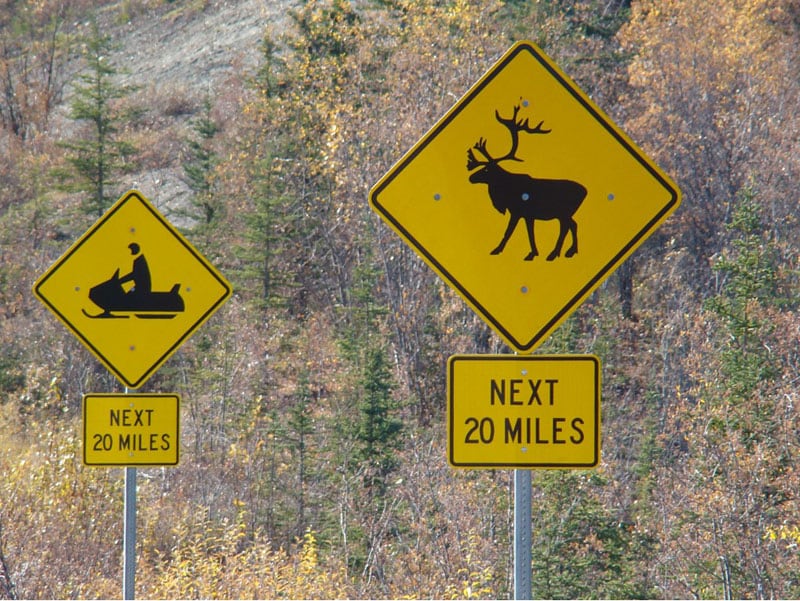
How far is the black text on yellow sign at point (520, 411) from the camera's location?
417 centimetres

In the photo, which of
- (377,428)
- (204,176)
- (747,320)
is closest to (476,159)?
(377,428)

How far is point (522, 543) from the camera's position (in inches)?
157

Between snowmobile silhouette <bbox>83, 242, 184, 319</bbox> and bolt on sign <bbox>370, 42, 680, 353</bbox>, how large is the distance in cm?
364

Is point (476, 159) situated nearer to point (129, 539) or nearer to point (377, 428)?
point (129, 539)

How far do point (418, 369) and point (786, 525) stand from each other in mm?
12515

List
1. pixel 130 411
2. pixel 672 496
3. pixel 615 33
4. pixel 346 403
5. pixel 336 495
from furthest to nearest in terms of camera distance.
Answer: pixel 615 33, pixel 346 403, pixel 336 495, pixel 672 496, pixel 130 411

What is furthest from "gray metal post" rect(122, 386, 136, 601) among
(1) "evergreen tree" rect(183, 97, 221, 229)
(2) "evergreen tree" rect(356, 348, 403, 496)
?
(1) "evergreen tree" rect(183, 97, 221, 229)

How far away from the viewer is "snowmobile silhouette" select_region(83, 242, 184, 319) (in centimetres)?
746

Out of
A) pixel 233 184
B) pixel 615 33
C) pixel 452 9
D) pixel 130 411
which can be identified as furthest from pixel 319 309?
pixel 130 411

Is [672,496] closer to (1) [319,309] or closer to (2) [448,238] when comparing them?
(2) [448,238]

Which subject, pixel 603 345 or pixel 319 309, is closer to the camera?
pixel 603 345

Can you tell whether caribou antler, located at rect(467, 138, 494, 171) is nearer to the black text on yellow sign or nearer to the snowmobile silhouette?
the black text on yellow sign

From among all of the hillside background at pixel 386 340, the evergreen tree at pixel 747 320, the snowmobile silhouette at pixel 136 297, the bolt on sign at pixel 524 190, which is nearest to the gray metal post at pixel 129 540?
the snowmobile silhouette at pixel 136 297

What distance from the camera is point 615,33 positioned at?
3309cm
